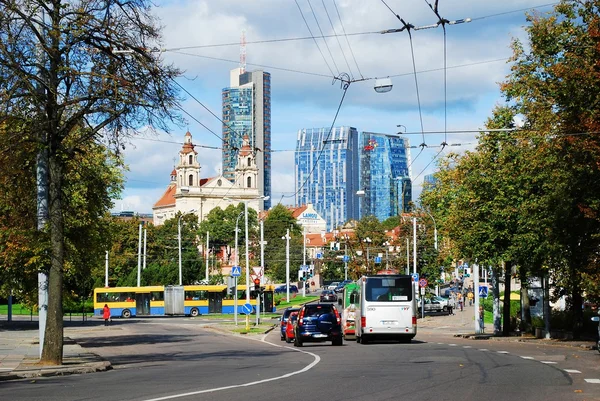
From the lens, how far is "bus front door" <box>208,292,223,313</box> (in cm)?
7881

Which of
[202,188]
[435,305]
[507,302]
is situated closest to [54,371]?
[507,302]

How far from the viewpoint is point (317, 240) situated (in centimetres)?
19388

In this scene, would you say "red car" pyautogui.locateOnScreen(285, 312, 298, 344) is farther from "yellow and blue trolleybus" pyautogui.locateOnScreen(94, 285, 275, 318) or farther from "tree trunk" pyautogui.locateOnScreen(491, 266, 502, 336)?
"yellow and blue trolleybus" pyautogui.locateOnScreen(94, 285, 275, 318)

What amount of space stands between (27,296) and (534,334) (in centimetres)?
2435

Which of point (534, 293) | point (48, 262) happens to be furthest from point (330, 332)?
point (534, 293)

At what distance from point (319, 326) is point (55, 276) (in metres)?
13.4

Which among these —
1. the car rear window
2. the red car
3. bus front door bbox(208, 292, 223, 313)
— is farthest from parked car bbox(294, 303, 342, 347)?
bus front door bbox(208, 292, 223, 313)

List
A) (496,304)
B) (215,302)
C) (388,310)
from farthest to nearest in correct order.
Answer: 1. (215,302)
2. (496,304)
3. (388,310)

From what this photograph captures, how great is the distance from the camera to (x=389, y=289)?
3394cm

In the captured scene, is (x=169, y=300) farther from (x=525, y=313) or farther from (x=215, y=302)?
(x=525, y=313)

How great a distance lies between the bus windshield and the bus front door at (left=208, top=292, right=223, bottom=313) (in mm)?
45896

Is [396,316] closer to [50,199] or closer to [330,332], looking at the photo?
[330,332]

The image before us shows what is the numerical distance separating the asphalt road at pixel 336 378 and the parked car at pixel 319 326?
18.6 feet

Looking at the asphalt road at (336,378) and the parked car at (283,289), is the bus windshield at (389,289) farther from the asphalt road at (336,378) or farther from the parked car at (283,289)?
the parked car at (283,289)
